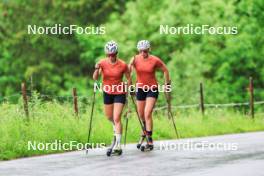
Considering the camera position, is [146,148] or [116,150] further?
[146,148]

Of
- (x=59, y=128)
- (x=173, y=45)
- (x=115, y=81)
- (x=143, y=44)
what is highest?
(x=173, y=45)

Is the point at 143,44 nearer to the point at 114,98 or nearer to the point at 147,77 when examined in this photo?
the point at 147,77

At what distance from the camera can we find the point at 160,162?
54.7 feet

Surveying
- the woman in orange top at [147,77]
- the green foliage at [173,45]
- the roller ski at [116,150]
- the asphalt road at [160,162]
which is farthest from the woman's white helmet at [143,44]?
the green foliage at [173,45]

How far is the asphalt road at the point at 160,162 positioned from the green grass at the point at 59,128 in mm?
1346

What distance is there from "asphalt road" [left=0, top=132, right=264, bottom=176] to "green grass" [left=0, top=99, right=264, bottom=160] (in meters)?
1.35

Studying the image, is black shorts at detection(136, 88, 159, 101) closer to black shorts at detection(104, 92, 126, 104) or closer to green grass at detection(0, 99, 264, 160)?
black shorts at detection(104, 92, 126, 104)

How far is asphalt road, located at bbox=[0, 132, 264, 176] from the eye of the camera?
15141mm

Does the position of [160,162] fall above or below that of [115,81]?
below

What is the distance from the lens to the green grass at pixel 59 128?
66.5 ft

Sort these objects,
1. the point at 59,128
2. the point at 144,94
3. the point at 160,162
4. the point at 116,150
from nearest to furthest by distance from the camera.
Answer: the point at 160,162 < the point at 116,150 < the point at 144,94 < the point at 59,128

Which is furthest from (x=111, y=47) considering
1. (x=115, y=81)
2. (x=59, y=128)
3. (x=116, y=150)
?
(x=59, y=128)

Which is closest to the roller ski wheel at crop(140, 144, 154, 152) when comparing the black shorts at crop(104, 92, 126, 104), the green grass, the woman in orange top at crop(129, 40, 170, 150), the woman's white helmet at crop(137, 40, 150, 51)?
the woman in orange top at crop(129, 40, 170, 150)

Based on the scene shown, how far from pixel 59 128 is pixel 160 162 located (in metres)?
5.72
